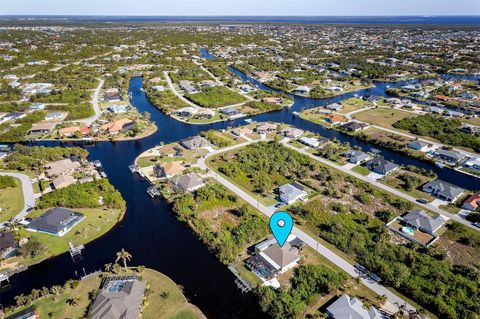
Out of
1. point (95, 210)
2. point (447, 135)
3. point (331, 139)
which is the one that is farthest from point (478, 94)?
point (95, 210)

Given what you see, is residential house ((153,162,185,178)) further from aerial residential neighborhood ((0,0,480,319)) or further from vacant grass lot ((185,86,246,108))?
vacant grass lot ((185,86,246,108))

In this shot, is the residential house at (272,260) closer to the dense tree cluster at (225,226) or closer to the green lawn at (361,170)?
the dense tree cluster at (225,226)

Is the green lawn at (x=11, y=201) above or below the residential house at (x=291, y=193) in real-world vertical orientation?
below

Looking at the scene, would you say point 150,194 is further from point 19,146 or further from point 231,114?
point 231,114

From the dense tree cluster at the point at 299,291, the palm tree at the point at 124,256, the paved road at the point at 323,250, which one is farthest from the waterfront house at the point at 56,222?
the dense tree cluster at the point at 299,291

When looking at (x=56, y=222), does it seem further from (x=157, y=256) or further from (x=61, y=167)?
(x=61, y=167)

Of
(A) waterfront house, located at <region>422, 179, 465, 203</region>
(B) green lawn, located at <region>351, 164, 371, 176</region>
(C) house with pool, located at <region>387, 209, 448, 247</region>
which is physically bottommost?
(C) house with pool, located at <region>387, 209, 448, 247</region>

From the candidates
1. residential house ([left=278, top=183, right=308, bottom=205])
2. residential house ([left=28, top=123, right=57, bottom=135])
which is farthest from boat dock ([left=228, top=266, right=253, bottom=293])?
residential house ([left=28, top=123, right=57, bottom=135])

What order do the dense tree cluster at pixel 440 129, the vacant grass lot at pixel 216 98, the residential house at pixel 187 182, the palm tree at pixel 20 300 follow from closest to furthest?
the palm tree at pixel 20 300, the residential house at pixel 187 182, the dense tree cluster at pixel 440 129, the vacant grass lot at pixel 216 98
